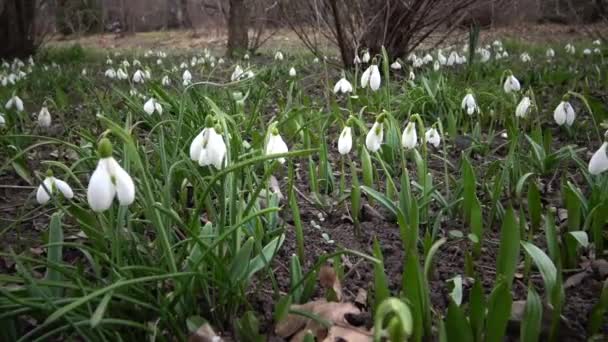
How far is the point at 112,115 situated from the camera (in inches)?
105

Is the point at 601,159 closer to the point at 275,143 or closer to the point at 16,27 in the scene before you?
the point at 275,143

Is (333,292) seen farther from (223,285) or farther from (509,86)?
(509,86)

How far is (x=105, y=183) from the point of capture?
3.18ft

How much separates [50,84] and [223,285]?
4.53 metres

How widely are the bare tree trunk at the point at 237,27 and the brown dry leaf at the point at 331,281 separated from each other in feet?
24.9

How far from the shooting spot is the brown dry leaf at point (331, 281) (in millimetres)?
1351

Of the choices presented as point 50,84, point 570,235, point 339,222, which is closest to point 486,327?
point 570,235

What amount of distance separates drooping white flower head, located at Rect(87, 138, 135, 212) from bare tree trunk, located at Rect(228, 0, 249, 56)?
787 centimetres

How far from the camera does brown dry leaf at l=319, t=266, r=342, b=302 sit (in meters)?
1.35

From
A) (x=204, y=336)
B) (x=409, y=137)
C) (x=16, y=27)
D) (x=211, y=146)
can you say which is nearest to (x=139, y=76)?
(x=409, y=137)

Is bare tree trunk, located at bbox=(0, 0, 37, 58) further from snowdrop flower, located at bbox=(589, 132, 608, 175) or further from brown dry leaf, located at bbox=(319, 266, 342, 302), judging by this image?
snowdrop flower, located at bbox=(589, 132, 608, 175)

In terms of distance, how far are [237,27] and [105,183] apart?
8201 mm

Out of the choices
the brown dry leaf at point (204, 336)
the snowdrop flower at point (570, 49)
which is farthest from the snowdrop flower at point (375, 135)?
the snowdrop flower at point (570, 49)

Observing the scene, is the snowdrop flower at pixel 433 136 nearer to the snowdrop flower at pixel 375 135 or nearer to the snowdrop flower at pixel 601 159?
the snowdrop flower at pixel 375 135
